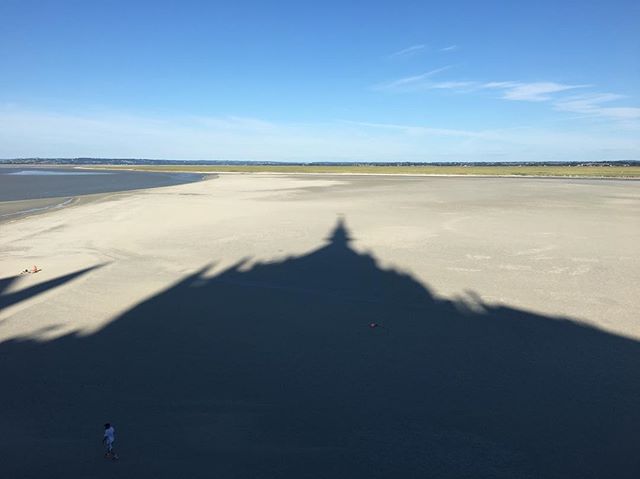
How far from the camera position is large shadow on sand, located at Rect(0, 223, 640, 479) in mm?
5645

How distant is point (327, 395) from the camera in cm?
712

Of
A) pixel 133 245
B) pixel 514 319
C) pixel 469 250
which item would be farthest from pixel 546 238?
pixel 133 245

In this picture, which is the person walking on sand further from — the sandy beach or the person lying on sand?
the person lying on sand

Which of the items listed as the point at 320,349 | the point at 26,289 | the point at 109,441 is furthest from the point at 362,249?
the point at 109,441

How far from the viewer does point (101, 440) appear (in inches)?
237

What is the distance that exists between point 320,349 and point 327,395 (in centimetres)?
167

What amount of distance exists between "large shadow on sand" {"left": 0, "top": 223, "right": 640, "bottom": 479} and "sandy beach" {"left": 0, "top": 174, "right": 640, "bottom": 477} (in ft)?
0.12

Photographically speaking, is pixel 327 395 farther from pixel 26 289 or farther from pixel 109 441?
pixel 26 289

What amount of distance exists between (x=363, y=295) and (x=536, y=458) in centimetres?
674

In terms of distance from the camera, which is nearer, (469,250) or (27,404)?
(27,404)

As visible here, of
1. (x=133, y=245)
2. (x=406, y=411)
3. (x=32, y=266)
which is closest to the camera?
(x=406, y=411)

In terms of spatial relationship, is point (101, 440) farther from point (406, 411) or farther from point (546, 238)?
point (546, 238)

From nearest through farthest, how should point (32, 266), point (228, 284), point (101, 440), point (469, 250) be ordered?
Result: point (101, 440) < point (228, 284) < point (32, 266) < point (469, 250)

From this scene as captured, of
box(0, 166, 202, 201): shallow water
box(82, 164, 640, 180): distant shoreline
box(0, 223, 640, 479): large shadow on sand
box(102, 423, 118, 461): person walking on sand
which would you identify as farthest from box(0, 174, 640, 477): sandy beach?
box(82, 164, 640, 180): distant shoreline
